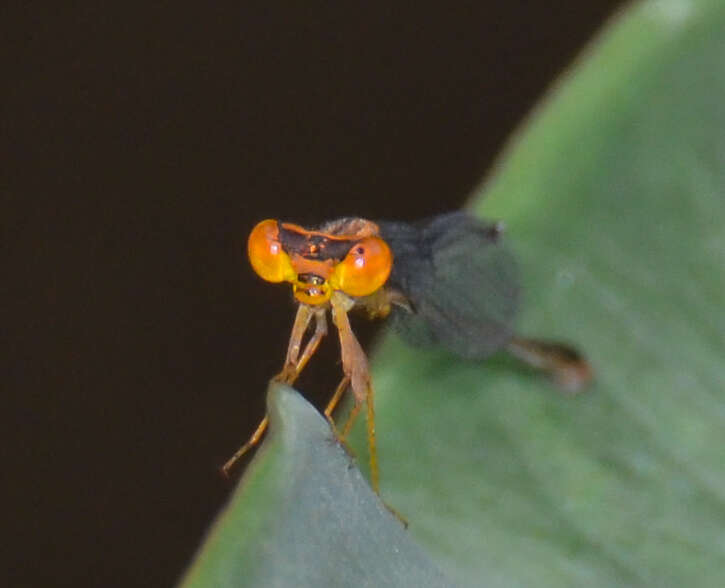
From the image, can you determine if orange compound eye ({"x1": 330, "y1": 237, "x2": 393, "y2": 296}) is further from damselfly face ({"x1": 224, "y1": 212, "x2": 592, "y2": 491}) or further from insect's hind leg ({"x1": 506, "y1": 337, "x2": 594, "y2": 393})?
insect's hind leg ({"x1": 506, "y1": 337, "x2": 594, "y2": 393})

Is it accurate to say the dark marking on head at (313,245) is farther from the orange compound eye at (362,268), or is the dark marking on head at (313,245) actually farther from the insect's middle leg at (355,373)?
the insect's middle leg at (355,373)

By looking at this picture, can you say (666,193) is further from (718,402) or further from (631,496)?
(631,496)

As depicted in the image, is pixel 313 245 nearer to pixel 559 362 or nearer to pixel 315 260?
pixel 315 260

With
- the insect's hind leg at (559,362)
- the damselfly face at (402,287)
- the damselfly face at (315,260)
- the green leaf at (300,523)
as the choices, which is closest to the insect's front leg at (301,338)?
the damselfly face at (402,287)

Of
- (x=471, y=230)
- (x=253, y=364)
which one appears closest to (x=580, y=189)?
(x=471, y=230)

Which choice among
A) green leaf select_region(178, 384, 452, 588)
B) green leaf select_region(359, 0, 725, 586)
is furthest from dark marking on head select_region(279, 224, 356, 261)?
green leaf select_region(178, 384, 452, 588)

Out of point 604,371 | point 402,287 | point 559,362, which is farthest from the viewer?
point 402,287

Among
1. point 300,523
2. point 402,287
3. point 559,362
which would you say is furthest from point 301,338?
point 300,523
